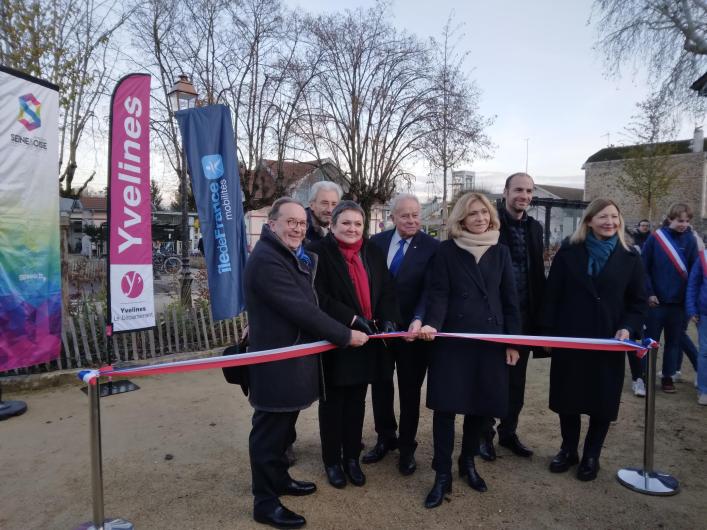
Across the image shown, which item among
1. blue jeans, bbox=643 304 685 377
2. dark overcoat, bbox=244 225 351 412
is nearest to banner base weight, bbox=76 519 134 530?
dark overcoat, bbox=244 225 351 412

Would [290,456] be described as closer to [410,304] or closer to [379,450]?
[379,450]

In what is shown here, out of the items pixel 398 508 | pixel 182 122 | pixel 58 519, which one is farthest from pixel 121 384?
pixel 398 508

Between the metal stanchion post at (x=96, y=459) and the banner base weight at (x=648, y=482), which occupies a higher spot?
the metal stanchion post at (x=96, y=459)

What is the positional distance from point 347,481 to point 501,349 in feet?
4.64

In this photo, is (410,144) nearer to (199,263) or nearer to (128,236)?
(199,263)

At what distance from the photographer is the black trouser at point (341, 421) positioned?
3127mm

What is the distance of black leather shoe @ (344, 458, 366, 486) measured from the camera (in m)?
3.21

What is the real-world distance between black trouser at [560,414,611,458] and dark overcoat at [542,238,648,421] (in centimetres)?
13

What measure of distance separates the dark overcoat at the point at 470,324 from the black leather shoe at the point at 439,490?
452 millimetres

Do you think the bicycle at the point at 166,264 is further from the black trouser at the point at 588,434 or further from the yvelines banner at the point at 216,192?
the black trouser at the point at 588,434

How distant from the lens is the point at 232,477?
3.33m

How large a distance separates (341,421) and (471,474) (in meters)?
0.96

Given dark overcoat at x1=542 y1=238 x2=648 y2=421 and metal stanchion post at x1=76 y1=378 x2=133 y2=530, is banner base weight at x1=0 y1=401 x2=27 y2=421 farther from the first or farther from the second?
dark overcoat at x1=542 y1=238 x2=648 y2=421

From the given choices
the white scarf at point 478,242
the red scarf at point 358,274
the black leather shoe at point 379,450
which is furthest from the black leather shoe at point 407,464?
the white scarf at point 478,242
